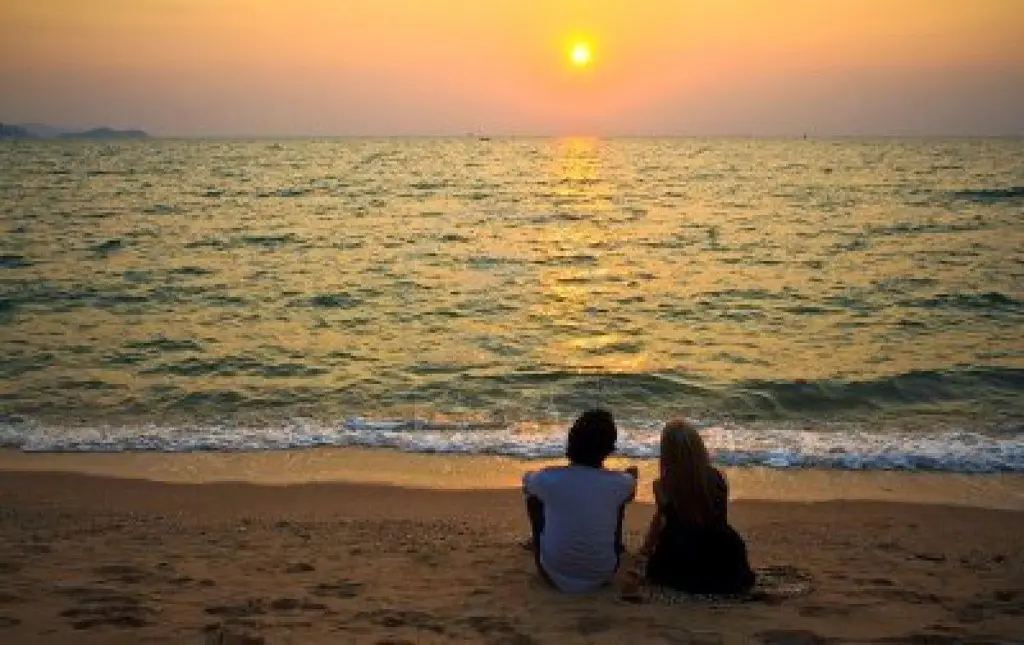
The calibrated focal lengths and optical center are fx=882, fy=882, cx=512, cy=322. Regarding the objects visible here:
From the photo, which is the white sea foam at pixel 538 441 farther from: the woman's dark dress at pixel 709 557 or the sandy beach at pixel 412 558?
the woman's dark dress at pixel 709 557

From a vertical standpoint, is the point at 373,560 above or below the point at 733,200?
below

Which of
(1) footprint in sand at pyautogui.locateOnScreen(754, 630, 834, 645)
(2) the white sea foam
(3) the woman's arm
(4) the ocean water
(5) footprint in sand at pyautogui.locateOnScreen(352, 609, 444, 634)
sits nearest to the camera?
(1) footprint in sand at pyautogui.locateOnScreen(754, 630, 834, 645)

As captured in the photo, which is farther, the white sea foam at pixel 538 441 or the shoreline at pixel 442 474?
the white sea foam at pixel 538 441

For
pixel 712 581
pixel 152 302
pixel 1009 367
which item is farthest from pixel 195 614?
pixel 152 302

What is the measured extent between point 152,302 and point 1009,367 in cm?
1658

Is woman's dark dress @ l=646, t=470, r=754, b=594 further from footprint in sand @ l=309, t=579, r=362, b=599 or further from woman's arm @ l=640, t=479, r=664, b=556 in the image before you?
footprint in sand @ l=309, t=579, r=362, b=599

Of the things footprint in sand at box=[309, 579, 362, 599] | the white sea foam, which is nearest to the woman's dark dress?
footprint in sand at box=[309, 579, 362, 599]

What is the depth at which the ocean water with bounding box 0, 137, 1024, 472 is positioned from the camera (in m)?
11.0

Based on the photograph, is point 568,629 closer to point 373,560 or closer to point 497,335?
point 373,560

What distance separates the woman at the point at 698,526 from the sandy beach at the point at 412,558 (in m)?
0.18

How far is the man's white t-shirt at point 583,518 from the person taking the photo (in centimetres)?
577

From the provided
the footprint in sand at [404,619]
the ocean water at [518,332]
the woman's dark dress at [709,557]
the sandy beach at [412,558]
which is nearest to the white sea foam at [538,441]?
the ocean water at [518,332]

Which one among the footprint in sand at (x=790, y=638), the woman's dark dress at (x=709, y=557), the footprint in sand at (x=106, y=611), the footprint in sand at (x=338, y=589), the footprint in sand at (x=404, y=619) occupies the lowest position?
the footprint in sand at (x=338, y=589)

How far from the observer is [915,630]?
17.0 ft
